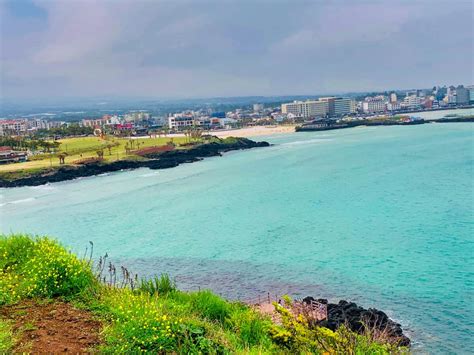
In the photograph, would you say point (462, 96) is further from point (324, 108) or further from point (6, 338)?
point (6, 338)

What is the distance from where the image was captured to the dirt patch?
5531 millimetres

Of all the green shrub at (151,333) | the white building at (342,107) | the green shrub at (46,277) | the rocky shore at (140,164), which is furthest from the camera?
the white building at (342,107)

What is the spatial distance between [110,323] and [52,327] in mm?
723

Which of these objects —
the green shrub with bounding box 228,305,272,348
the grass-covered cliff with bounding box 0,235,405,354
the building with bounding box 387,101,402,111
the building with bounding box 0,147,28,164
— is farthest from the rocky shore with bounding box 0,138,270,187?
the building with bounding box 387,101,402,111

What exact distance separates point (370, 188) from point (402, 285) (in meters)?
19.0

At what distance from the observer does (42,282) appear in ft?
23.5

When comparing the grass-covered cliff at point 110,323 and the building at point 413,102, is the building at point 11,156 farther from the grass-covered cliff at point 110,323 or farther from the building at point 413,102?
the building at point 413,102

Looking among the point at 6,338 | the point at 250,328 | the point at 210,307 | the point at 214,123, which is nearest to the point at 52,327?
the point at 6,338

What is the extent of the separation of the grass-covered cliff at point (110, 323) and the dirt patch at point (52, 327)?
1 cm

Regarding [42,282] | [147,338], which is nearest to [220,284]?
[42,282]

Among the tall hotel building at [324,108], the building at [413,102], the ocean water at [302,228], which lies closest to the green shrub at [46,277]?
the ocean water at [302,228]

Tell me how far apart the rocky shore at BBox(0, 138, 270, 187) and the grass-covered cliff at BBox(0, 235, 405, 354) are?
43.5 meters

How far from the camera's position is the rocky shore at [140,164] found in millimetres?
48562

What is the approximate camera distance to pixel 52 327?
19.9ft
